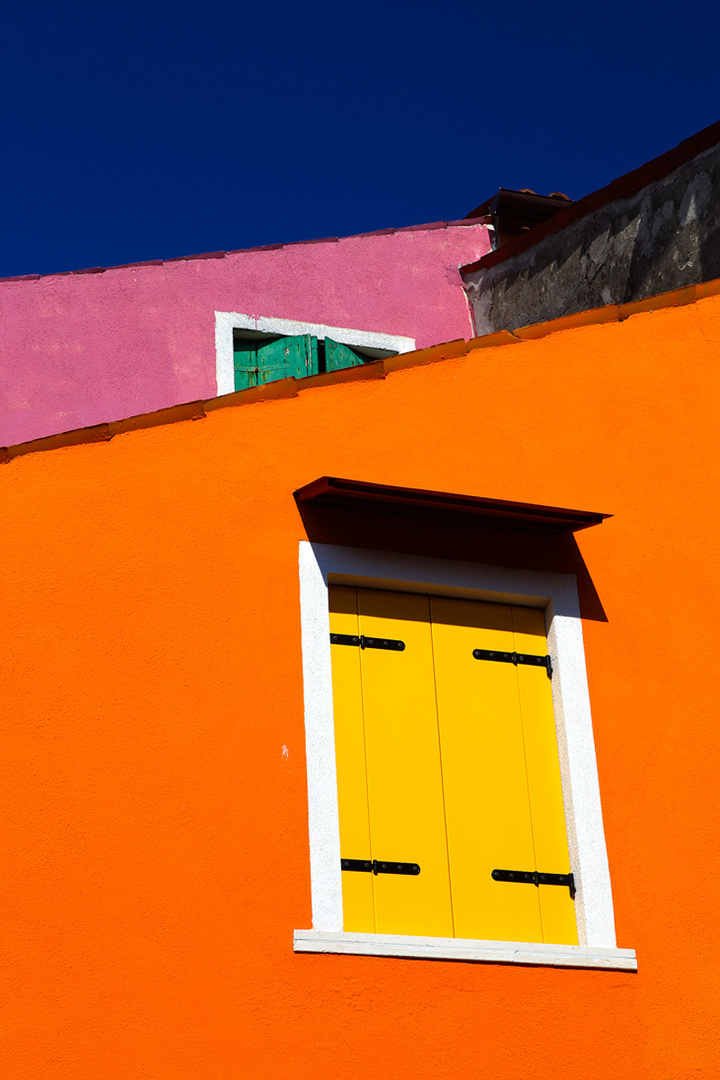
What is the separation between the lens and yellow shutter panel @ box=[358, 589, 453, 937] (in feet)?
20.6

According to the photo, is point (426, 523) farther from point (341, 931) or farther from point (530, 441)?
point (341, 931)

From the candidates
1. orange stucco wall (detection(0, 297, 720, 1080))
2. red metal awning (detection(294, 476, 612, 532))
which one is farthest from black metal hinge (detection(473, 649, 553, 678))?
red metal awning (detection(294, 476, 612, 532))

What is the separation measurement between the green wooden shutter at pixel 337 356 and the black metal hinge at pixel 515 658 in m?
4.45

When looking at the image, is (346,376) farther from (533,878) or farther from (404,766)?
(533,878)

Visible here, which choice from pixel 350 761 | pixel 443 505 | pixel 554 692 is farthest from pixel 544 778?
pixel 443 505

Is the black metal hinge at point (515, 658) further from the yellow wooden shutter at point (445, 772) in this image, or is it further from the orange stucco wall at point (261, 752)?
the orange stucco wall at point (261, 752)

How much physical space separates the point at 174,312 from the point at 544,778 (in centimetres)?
531

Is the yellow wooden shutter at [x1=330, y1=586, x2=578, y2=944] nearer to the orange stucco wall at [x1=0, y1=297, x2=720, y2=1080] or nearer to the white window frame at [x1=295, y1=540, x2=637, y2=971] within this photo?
the white window frame at [x1=295, y1=540, x2=637, y2=971]

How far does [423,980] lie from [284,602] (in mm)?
1725

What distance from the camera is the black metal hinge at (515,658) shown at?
6.90 metres

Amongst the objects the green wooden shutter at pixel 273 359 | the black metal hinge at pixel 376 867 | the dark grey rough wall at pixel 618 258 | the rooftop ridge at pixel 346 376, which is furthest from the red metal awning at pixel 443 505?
the green wooden shutter at pixel 273 359

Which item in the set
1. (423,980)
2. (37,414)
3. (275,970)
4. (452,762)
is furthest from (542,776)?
(37,414)

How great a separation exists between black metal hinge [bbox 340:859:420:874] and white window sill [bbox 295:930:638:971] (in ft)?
0.97

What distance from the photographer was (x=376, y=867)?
20.4 feet
